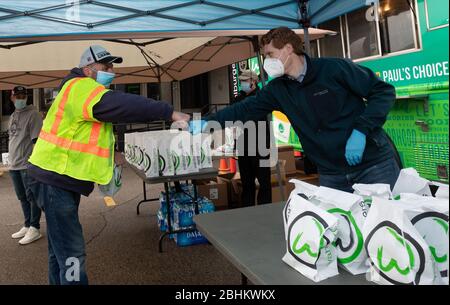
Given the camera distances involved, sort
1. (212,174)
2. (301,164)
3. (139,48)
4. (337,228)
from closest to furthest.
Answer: (337,228), (212,174), (139,48), (301,164)

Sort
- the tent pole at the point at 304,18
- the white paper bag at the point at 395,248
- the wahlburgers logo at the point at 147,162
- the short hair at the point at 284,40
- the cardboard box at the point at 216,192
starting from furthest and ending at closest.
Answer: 1. the cardboard box at the point at 216,192
2. the wahlburgers logo at the point at 147,162
3. the tent pole at the point at 304,18
4. the short hair at the point at 284,40
5. the white paper bag at the point at 395,248

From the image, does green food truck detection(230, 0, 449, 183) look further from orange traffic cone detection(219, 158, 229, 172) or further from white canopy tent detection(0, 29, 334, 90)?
orange traffic cone detection(219, 158, 229, 172)

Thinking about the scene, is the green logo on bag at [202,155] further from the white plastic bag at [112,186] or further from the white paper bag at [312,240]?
the white paper bag at [312,240]

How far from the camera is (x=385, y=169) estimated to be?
6.07ft

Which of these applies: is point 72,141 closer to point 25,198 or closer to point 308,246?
point 308,246

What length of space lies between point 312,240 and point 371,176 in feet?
3.14

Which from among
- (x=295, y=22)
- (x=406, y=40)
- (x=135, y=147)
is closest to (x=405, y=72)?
(x=406, y=40)

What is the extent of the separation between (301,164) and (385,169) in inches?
183

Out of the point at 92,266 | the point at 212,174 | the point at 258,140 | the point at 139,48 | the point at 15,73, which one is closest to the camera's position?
the point at 92,266

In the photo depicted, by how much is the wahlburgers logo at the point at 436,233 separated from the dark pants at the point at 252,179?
304 centimetres

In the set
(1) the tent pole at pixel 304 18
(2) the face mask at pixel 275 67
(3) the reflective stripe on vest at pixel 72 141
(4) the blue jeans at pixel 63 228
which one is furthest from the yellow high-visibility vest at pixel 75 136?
(1) the tent pole at pixel 304 18

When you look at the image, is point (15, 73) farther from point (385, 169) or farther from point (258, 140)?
point (385, 169)

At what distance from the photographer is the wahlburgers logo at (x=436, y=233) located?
2.98 ft
